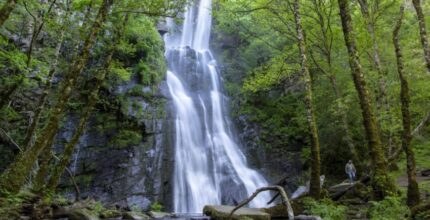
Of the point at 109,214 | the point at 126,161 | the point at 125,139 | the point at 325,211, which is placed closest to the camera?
the point at 325,211

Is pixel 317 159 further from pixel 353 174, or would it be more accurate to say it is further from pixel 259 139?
pixel 259 139

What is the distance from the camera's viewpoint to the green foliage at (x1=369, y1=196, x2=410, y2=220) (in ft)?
23.2

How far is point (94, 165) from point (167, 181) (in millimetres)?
3795

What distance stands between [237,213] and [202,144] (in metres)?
11.9

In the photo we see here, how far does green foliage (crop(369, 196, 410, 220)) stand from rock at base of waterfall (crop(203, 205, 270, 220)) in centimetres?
274

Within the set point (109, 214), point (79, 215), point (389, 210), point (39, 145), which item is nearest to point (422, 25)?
point (389, 210)

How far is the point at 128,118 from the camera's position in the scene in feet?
62.6

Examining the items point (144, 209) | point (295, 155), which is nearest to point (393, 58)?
point (295, 155)

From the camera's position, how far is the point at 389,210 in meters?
7.16

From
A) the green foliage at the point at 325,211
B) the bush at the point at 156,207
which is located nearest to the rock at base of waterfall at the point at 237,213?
the green foliage at the point at 325,211

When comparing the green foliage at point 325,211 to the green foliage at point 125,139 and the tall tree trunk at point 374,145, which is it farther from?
the green foliage at point 125,139

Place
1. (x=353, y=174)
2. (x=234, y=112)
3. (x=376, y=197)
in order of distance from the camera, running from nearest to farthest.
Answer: (x=376, y=197)
(x=353, y=174)
(x=234, y=112)

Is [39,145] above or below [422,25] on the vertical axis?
below

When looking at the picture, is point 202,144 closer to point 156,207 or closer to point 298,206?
point 156,207
